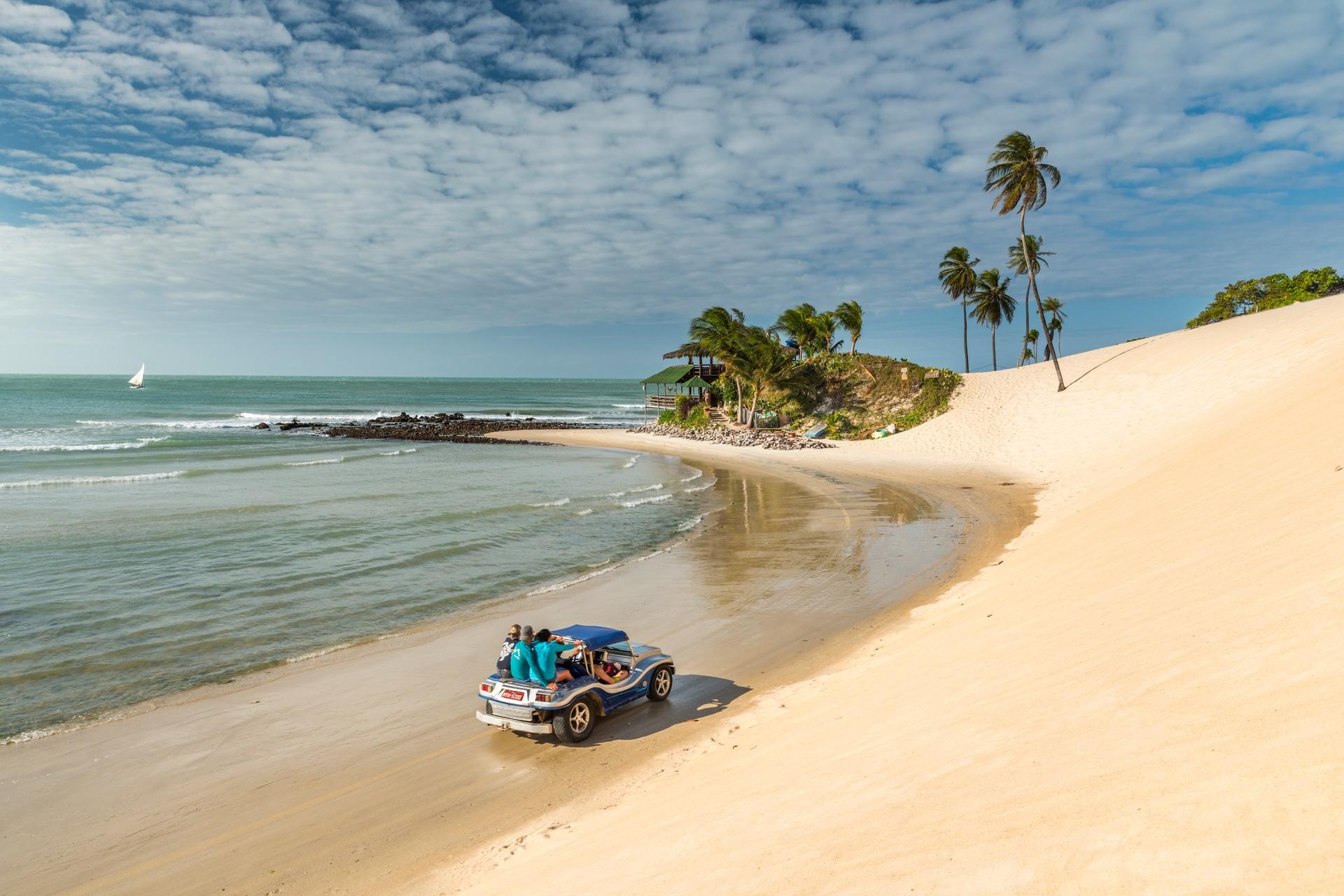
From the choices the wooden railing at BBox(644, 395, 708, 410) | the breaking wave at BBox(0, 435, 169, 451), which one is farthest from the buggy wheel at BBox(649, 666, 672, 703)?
the wooden railing at BBox(644, 395, 708, 410)

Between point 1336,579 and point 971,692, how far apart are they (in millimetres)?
3295

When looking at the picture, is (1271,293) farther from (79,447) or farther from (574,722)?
(79,447)

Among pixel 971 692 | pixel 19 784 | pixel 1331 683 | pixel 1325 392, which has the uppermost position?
pixel 1325 392

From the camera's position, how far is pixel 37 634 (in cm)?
1377

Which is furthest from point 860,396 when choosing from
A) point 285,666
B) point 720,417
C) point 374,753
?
point 374,753

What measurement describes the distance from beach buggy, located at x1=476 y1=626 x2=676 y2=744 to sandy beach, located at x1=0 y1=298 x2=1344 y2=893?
0.31 meters

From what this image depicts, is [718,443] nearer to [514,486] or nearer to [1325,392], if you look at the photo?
[514,486]

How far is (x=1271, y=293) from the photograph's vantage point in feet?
182

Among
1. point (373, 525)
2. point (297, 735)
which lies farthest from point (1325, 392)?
point (373, 525)

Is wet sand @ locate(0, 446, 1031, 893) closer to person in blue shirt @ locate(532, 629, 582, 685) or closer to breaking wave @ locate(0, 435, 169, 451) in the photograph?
person in blue shirt @ locate(532, 629, 582, 685)

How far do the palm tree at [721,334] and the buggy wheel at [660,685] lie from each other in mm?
43869

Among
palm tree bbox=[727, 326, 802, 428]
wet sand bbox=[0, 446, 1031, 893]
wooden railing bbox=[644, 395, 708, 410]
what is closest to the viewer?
wet sand bbox=[0, 446, 1031, 893]

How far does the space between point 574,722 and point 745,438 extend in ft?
143

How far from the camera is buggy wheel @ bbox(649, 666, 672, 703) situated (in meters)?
10.3
